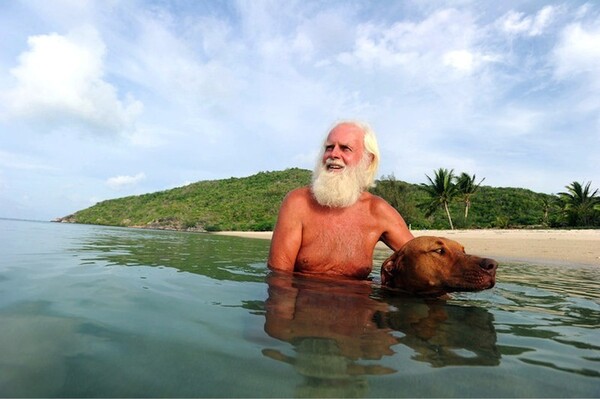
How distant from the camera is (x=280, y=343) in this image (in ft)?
5.27

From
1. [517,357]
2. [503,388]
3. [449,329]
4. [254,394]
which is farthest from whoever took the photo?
[449,329]

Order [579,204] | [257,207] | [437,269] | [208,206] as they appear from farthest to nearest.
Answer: [208,206]
[257,207]
[579,204]
[437,269]

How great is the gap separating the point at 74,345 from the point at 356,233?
2.67 m

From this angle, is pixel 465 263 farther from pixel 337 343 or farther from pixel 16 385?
pixel 16 385

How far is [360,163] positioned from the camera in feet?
13.4

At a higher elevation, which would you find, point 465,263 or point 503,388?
point 465,263

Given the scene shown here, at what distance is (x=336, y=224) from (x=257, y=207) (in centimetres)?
4836

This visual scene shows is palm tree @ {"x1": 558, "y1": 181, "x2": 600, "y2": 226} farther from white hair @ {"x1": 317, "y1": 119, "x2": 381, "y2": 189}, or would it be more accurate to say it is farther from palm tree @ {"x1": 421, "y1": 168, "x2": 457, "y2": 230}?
white hair @ {"x1": 317, "y1": 119, "x2": 381, "y2": 189}

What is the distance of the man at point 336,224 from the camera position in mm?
3736

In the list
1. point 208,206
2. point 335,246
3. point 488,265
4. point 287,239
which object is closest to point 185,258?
point 287,239

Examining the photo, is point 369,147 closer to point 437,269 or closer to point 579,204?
point 437,269

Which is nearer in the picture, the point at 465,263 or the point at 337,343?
the point at 337,343

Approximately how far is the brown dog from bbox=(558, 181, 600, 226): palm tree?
34.2 meters

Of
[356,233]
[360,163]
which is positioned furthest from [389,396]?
[360,163]
